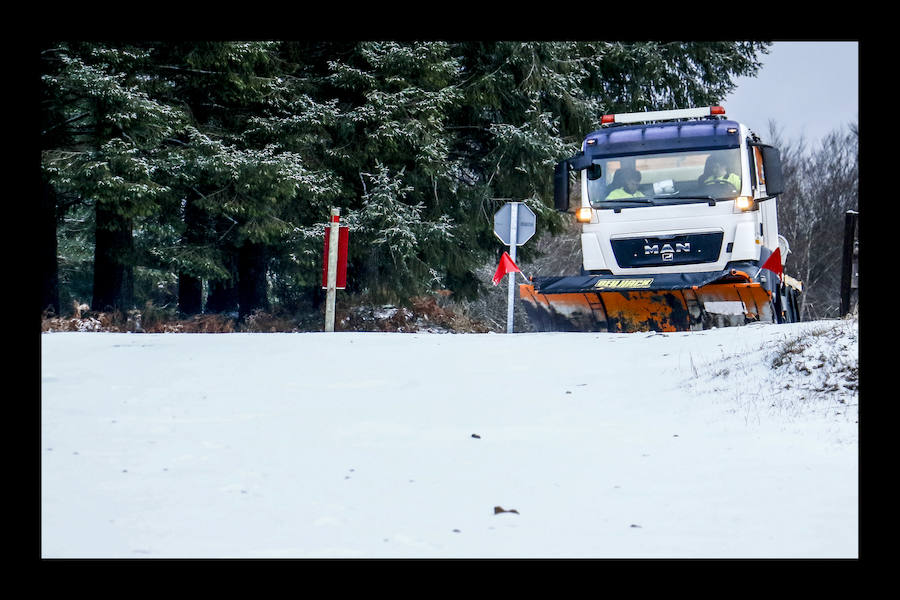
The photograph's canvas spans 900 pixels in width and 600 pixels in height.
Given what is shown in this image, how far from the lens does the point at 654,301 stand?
13.1 meters

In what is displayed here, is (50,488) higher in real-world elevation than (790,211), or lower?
lower

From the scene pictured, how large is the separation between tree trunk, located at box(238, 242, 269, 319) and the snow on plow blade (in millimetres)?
7908

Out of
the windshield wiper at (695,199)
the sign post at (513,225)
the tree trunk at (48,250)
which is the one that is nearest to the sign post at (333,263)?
the sign post at (513,225)

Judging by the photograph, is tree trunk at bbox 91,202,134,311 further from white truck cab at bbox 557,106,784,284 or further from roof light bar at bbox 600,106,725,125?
roof light bar at bbox 600,106,725,125

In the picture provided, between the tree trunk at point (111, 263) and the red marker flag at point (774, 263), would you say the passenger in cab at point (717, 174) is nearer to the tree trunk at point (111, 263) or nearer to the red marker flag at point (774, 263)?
the red marker flag at point (774, 263)

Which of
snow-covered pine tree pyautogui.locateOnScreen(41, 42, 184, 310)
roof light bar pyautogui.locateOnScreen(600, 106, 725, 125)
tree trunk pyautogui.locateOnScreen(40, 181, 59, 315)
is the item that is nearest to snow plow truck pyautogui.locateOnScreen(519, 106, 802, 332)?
roof light bar pyautogui.locateOnScreen(600, 106, 725, 125)

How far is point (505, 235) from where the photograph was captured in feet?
46.9

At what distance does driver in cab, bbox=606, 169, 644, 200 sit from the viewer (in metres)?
13.8

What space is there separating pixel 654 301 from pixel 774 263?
2155 mm

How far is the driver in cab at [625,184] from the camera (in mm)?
13812

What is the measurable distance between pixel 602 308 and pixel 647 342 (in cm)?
267

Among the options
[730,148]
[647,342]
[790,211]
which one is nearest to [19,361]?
[647,342]

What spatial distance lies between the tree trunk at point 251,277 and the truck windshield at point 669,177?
8461 millimetres
